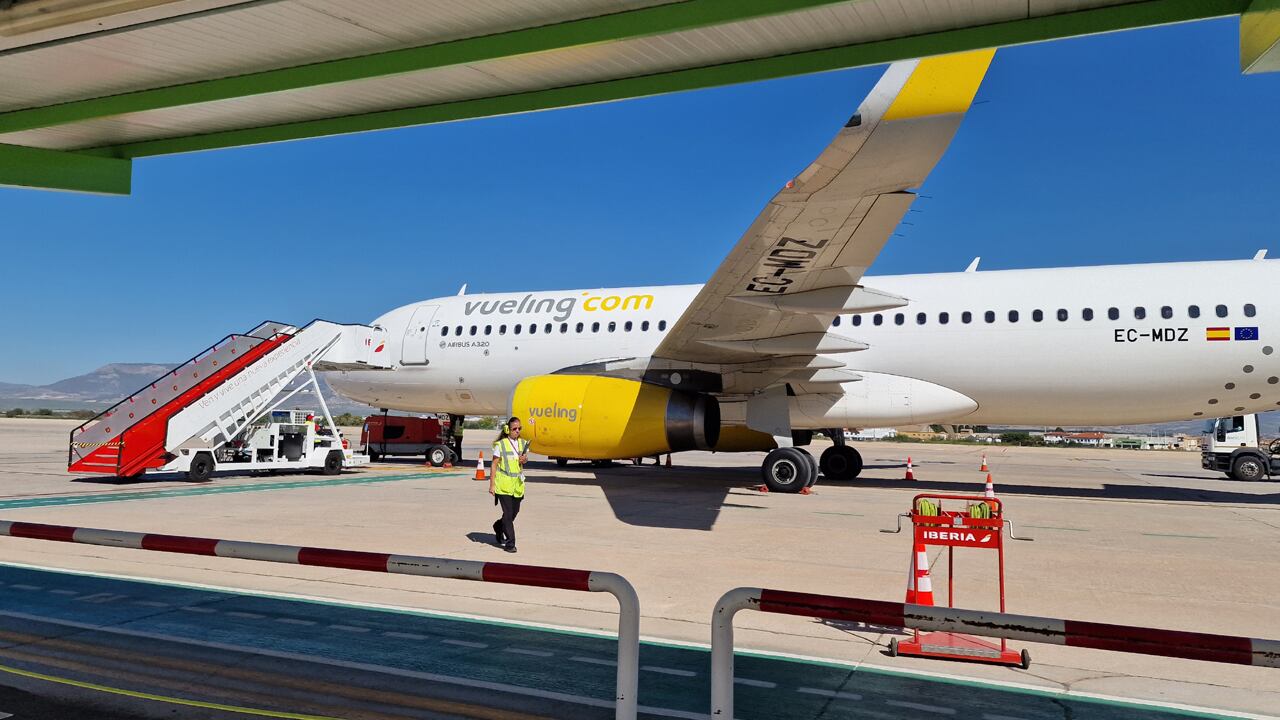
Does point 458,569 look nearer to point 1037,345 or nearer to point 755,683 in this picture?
point 755,683

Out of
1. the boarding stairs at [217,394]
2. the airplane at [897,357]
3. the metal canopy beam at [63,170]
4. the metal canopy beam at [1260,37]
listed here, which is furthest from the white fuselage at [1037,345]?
the metal canopy beam at [1260,37]

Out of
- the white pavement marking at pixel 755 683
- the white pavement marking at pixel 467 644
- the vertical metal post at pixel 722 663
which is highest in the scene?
the vertical metal post at pixel 722 663

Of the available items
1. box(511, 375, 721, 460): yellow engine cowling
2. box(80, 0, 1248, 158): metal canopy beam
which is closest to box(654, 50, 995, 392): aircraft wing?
box(80, 0, 1248, 158): metal canopy beam

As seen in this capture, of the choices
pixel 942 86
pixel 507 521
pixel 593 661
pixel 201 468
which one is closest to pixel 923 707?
pixel 593 661

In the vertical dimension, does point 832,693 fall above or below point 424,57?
below

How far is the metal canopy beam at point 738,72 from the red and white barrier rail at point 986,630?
80.2 inches

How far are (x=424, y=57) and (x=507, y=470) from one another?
5864 mm

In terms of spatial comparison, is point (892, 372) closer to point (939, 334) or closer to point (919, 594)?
point (939, 334)

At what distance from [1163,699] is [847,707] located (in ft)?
5.75

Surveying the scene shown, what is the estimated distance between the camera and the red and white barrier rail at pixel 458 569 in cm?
297

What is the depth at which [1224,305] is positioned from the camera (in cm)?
1333

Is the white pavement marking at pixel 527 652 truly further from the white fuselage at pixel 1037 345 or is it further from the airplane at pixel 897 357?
the white fuselage at pixel 1037 345

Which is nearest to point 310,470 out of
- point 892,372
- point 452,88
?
point 892,372

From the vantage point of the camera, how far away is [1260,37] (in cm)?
263
